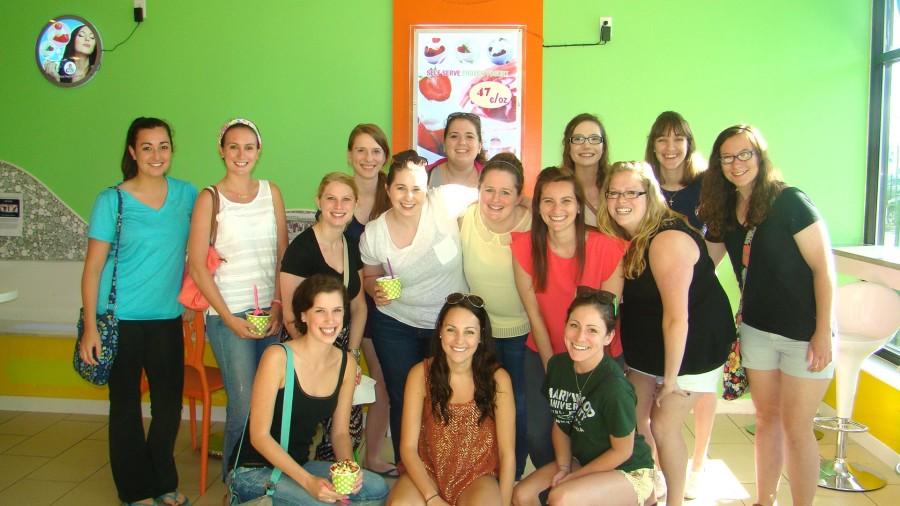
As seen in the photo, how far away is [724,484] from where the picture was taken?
331 centimetres

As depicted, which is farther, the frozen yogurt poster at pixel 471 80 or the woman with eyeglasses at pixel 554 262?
the frozen yogurt poster at pixel 471 80

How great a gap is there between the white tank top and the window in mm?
3474

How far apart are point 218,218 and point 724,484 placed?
2677 mm

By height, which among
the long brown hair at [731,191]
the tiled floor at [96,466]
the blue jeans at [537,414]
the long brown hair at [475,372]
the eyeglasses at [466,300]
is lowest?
the tiled floor at [96,466]

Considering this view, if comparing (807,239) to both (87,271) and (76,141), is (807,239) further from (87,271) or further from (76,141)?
(76,141)

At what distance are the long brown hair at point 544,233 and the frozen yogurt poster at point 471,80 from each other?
1581 mm

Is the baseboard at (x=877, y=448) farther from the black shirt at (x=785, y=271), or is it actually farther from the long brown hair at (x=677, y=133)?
the long brown hair at (x=677, y=133)

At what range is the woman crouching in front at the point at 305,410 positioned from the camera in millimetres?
2311

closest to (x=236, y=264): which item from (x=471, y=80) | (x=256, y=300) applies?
(x=256, y=300)

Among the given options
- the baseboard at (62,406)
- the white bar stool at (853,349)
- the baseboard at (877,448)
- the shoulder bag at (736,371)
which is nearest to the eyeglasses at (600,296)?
the shoulder bag at (736,371)

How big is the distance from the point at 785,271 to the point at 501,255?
A: 107 centimetres

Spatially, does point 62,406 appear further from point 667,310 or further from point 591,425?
point 667,310

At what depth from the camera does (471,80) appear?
4137mm

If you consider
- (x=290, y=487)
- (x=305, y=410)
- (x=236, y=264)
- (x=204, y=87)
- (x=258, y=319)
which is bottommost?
(x=290, y=487)
